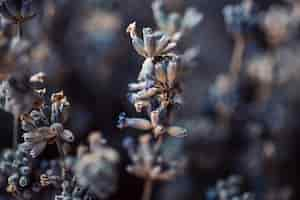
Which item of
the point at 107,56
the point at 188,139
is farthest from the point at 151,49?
the point at 107,56

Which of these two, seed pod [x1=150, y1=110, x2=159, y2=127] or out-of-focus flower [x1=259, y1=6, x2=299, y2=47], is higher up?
out-of-focus flower [x1=259, y1=6, x2=299, y2=47]

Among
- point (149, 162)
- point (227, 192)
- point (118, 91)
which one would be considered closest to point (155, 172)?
point (149, 162)

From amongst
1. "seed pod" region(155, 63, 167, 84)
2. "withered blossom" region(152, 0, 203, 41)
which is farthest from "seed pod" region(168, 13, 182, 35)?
"seed pod" region(155, 63, 167, 84)

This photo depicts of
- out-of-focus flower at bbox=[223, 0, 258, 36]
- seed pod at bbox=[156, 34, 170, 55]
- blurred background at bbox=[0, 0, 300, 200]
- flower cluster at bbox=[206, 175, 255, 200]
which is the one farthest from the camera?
blurred background at bbox=[0, 0, 300, 200]

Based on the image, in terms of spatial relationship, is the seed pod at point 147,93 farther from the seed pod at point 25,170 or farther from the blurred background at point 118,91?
the blurred background at point 118,91

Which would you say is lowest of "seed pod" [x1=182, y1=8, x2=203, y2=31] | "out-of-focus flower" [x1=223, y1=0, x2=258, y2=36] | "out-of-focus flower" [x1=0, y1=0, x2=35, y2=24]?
"out-of-focus flower" [x1=0, y1=0, x2=35, y2=24]

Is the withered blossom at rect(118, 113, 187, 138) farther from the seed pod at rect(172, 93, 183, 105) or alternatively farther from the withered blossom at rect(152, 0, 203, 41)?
the withered blossom at rect(152, 0, 203, 41)

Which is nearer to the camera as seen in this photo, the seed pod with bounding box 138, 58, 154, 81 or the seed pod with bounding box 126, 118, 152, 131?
the seed pod with bounding box 138, 58, 154, 81

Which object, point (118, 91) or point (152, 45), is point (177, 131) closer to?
point (152, 45)

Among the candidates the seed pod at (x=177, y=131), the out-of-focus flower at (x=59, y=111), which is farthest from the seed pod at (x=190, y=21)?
the out-of-focus flower at (x=59, y=111)
